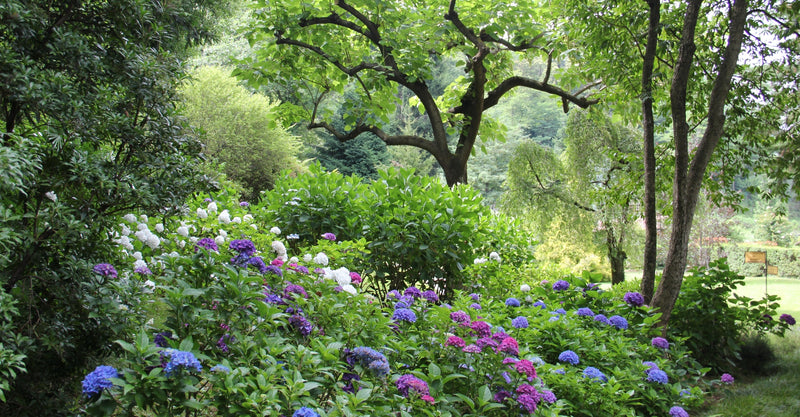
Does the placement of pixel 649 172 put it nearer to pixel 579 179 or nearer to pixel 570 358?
pixel 570 358

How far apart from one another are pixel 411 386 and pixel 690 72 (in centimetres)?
462

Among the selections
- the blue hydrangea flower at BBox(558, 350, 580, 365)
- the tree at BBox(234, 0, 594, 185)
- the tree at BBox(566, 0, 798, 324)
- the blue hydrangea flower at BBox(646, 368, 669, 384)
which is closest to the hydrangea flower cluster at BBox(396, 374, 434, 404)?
the blue hydrangea flower at BBox(558, 350, 580, 365)

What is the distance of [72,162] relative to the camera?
1.65m

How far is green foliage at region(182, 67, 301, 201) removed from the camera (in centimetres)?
1603

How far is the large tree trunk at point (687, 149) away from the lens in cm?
381

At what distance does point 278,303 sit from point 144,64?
1077mm

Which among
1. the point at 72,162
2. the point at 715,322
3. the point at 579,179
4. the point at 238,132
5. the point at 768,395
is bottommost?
the point at 768,395

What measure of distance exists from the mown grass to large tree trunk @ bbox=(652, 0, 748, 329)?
655mm

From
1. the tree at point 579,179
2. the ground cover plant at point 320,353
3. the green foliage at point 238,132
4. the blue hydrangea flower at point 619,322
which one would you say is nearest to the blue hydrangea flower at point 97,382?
the ground cover plant at point 320,353

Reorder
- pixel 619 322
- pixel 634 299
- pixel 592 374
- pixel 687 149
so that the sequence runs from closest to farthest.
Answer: pixel 592 374 < pixel 619 322 < pixel 634 299 < pixel 687 149

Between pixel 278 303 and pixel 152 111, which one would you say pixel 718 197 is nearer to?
pixel 278 303

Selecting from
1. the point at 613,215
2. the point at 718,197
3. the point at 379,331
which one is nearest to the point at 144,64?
the point at 379,331

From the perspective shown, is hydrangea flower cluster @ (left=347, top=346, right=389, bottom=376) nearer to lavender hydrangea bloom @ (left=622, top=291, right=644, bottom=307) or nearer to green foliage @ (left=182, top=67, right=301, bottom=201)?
lavender hydrangea bloom @ (left=622, top=291, right=644, bottom=307)

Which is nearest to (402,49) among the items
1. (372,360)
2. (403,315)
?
(403,315)
